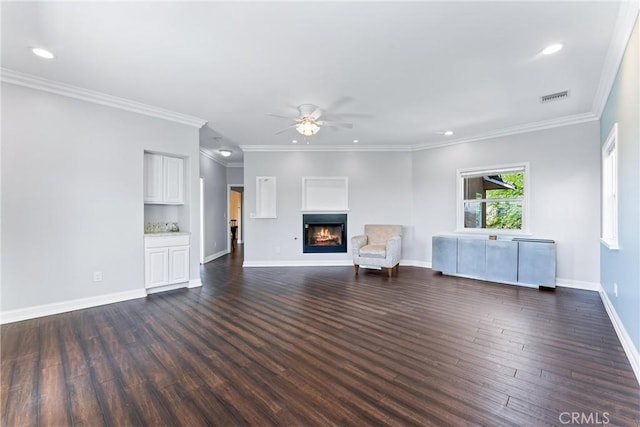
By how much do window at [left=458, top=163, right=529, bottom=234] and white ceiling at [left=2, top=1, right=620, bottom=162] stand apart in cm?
A: 127

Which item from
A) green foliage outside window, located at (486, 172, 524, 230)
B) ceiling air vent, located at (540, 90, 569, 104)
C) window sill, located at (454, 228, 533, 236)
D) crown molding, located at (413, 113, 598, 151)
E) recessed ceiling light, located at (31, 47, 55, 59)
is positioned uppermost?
recessed ceiling light, located at (31, 47, 55, 59)

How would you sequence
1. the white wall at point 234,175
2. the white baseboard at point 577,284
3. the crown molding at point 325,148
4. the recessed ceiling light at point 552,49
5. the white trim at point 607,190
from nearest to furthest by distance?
the recessed ceiling light at point 552,49 → the white trim at point 607,190 → the white baseboard at point 577,284 → the crown molding at point 325,148 → the white wall at point 234,175

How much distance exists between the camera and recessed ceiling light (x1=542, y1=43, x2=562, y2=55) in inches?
98.2

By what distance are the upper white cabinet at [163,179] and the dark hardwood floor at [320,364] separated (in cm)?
158

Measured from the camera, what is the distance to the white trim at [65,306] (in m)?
3.03

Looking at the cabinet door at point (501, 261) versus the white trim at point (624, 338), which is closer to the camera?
the white trim at point (624, 338)

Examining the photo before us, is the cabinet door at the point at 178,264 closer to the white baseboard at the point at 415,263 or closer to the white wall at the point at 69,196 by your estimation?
the white wall at the point at 69,196

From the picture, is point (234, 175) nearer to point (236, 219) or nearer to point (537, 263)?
point (236, 219)

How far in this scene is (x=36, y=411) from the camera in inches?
66.5

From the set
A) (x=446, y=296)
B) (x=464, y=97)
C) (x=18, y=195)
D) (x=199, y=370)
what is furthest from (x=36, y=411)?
(x=464, y=97)

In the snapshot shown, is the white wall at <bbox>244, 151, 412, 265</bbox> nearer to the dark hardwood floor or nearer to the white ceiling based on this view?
the white ceiling

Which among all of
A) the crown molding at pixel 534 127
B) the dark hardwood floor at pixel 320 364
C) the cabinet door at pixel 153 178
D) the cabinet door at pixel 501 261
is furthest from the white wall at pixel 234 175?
the cabinet door at pixel 501 261

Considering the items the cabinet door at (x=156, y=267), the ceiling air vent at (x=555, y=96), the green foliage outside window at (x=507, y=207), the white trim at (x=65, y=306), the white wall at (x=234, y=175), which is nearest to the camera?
the white trim at (x=65, y=306)

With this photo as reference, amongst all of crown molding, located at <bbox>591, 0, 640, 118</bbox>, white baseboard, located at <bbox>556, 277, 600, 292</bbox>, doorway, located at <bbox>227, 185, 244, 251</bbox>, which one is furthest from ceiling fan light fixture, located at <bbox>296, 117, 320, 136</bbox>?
doorway, located at <bbox>227, 185, 244, 251</bbox>
